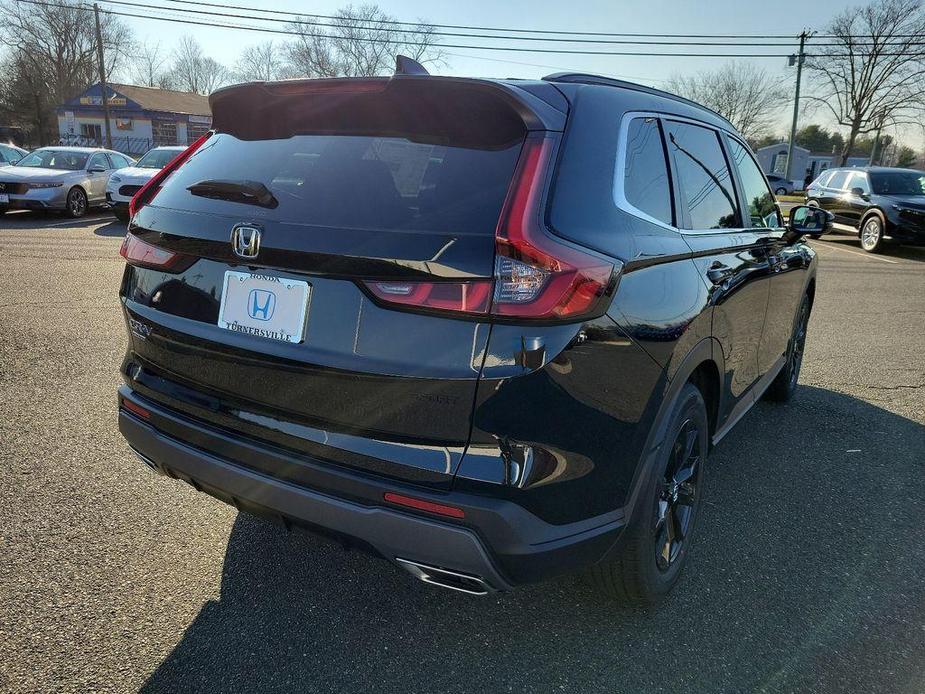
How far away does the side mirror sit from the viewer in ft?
12.8

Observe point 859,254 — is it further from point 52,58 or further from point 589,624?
point 52,58

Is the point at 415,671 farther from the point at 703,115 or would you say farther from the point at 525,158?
the point at 703,115

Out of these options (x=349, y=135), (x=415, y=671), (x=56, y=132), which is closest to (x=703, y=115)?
(x=349, y=135)

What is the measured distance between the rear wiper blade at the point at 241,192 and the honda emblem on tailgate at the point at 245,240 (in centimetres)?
9

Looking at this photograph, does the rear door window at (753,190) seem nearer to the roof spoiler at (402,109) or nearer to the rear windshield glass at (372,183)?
the roof spoiler at (402,109)

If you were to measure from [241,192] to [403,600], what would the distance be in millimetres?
1512

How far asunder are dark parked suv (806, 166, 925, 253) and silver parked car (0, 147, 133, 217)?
658 inches

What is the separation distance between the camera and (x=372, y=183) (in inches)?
76.4

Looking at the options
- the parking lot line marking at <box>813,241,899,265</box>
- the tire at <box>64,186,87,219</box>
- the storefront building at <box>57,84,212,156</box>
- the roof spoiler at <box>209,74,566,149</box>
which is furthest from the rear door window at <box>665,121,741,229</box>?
the storefront building at <box>57,84,212,156</box>

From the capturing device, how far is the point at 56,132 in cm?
6153

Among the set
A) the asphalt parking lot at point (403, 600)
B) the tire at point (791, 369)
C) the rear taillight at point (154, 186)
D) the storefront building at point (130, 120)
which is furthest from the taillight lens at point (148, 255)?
the storefront building at point (130, 120)

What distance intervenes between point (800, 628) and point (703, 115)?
213 centimetres

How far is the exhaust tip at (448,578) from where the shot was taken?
69.7 inches

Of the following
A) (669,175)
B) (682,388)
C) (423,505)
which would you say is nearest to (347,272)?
(423,505)
